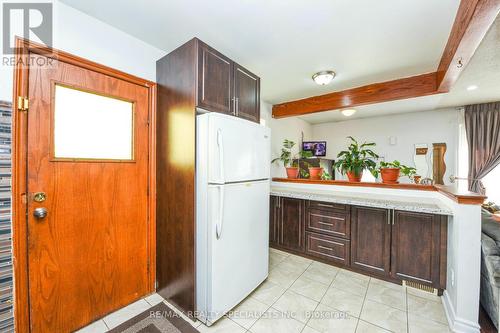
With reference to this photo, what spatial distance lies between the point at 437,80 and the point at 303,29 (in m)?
1.98

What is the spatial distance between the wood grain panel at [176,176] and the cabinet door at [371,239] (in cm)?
187

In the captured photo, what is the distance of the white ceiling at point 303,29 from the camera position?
1.56m

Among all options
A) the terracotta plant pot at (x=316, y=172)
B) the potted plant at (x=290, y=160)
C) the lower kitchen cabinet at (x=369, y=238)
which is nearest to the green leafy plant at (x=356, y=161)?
the terracotta plant pot at (x=316, y=172)

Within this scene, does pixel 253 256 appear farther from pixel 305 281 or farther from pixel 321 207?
pixel 321 207

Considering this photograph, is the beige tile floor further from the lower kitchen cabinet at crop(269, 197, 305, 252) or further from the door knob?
→ the door knob

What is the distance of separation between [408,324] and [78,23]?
3.53 m

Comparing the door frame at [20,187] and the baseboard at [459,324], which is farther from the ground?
the door frame at [20,187]

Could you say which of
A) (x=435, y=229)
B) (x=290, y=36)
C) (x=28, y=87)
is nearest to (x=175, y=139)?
(x=28, y=87)

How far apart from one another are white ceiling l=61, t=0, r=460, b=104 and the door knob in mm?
1494

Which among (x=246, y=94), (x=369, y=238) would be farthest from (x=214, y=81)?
(x=369, y=238)

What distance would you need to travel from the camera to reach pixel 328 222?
266cm

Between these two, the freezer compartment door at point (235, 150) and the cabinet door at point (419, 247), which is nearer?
the freezer compartment door at point (235, 150)

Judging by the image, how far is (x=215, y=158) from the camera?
5.36 ft

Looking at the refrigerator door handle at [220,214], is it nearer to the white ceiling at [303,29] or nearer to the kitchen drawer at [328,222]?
the white ceiling at [303,29]
